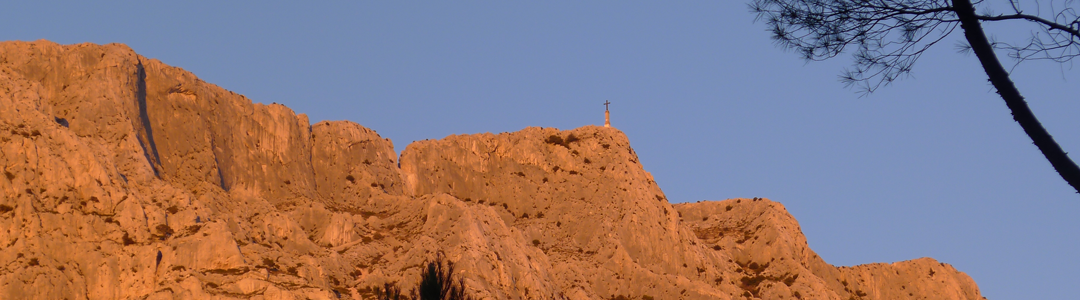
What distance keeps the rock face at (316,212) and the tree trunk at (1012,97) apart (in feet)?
255

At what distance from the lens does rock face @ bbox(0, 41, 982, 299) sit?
9175cm

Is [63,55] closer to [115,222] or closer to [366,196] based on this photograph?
[115,222]

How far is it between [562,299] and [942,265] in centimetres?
4863

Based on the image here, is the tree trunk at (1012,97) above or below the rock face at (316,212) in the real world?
below

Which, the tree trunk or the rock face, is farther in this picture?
the rock face

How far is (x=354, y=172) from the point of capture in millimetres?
119750

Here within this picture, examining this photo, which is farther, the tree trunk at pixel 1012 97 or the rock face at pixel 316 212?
the rock face at pixel 316 212

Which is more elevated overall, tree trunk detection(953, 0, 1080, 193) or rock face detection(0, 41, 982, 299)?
rock face detection(0, 41, 982, 299)

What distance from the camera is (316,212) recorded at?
357 ft

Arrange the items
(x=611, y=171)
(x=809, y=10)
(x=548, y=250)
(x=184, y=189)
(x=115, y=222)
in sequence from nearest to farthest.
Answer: (x=809, y=10) < (x=115, y=222) < (x=184, y=189) < (x=548, y=250) < (x=611, y=171)

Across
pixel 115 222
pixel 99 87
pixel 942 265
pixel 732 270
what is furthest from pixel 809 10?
pixel 942 265

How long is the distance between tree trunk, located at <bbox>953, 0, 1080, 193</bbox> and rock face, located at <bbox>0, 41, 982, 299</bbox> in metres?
77.7

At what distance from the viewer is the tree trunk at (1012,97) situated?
16594 millimetres

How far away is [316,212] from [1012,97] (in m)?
95.6
